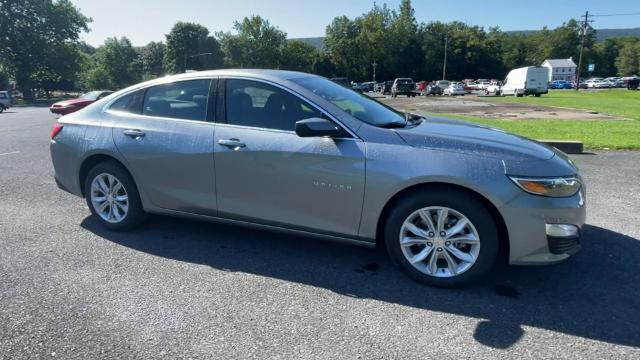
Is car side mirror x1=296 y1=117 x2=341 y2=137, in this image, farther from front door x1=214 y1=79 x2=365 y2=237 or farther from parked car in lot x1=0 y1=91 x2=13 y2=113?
parked car in lot x1=0 y1=91 x2=13 y2=113

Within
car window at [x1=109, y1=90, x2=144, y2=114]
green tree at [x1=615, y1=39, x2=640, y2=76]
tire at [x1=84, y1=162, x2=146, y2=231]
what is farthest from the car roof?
green tree at [x1=615, y1=39, x2=640, y2=76]

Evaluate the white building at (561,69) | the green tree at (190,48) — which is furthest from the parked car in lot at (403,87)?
the white building at (561,69)

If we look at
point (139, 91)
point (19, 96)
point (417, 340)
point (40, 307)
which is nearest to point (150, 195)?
point (139, 91)

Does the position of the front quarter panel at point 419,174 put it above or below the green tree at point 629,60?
below

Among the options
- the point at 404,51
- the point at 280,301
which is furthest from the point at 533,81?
the point at 404,51

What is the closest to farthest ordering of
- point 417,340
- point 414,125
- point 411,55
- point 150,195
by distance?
point 417,340 → point 414,125 → point 150,195 → point 411,55

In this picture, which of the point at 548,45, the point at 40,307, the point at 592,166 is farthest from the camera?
the point at 548,45

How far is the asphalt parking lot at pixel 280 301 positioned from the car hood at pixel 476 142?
100cm

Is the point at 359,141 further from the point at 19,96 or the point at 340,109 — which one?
the point at 19,96

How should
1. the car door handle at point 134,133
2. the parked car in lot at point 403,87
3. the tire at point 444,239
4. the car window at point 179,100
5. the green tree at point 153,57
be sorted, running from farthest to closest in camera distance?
the green tree at point 153,57 → the parked car in lot at point 403,87 → the car door handle at point 134,133 → the car window at point 179,100 → the tire at point 444,239

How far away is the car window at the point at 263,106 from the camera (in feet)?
12.4

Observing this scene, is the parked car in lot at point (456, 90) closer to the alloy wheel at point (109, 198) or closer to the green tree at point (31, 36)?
the green tree at point (31, 36)

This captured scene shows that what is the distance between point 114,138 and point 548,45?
421 ft

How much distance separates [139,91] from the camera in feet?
14.9
